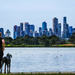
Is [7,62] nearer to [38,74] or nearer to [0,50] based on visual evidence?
[0,50]

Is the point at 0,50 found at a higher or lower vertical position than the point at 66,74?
higher

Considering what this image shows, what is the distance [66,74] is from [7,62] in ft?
15.6

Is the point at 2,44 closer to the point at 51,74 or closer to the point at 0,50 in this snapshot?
the point at 0,50

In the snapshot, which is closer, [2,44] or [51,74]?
[51,74]

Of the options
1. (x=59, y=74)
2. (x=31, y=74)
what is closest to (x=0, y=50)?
(x=31, y=74)

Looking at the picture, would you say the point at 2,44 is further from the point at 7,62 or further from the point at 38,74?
the point at 38,74

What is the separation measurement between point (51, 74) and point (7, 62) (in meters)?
3.90

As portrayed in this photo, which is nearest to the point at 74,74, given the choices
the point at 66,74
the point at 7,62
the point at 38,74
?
the point at 66,74

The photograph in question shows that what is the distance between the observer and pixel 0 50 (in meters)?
22.2

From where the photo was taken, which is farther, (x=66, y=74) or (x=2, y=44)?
(x=2, y=44)

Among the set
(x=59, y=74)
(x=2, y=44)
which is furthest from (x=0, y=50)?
(x=59, y=74)

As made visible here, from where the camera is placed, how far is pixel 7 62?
76.0ft

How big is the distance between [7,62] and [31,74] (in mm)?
2801

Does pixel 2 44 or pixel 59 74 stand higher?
pixel 2 44
